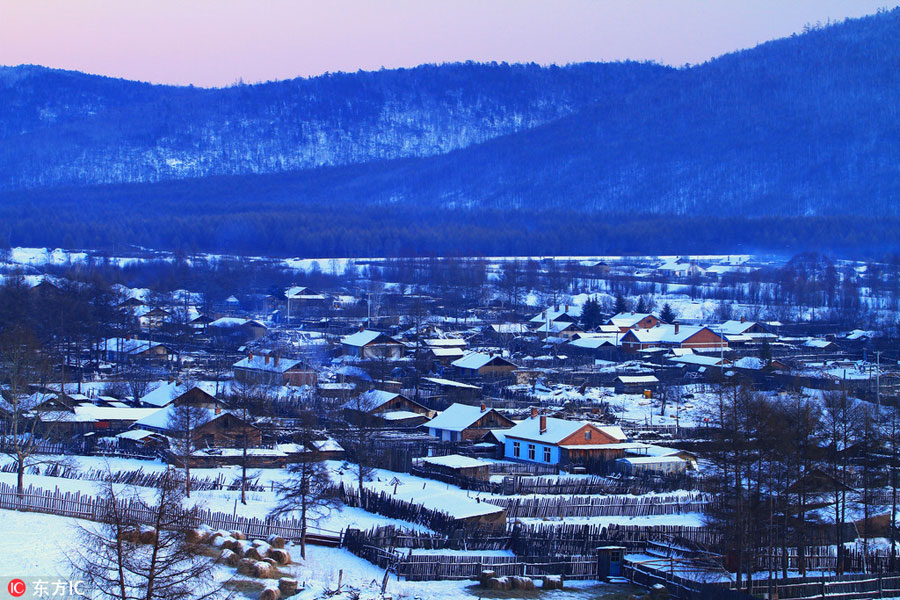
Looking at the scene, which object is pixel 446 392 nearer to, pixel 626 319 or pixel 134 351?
pixel 134 351

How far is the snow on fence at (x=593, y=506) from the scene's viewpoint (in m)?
22.5

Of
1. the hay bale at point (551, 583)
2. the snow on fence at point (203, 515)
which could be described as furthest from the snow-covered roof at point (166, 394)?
the hay bale at point (551, 583)

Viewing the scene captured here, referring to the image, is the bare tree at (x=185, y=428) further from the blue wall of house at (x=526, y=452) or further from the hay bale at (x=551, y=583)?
the hay bale at (x=551, y=583)

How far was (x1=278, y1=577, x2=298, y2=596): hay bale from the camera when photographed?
1573cm

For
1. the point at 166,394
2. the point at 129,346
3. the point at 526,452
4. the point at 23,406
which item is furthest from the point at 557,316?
the point at 23,406

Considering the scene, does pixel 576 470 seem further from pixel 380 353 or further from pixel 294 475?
pixel 380 353

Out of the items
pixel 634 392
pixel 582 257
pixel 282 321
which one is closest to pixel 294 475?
pixel 634 392

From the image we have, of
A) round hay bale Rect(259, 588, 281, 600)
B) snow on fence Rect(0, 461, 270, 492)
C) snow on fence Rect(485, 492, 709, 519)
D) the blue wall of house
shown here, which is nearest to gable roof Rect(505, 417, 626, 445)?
the blue wall of house

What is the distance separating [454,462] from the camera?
26656 mm

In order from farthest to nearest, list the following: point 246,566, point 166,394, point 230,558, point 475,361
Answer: point 475,361
point 166,394
point 230,558
point 246,566

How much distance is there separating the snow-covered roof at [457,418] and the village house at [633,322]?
89.1ft

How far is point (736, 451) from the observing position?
17.8m

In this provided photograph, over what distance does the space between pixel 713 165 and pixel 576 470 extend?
17039 cm

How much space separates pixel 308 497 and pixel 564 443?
9.24 m
